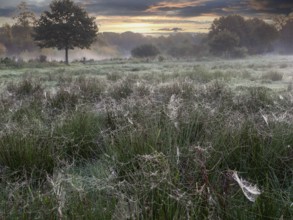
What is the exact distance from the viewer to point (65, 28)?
44.1 meters

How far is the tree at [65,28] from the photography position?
144 ft

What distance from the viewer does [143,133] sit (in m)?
3.05

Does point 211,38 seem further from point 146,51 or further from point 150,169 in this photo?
point 150,169

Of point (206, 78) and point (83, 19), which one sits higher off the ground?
point (83, 19)

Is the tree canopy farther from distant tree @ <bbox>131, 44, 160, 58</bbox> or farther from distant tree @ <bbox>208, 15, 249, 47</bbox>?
distant tree @ <bbox>131, 44, 160, 58</bbox>

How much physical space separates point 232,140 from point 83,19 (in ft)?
146

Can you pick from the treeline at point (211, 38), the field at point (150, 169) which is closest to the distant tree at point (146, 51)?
the treeline at point (211, 38)

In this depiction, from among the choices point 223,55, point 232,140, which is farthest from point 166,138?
point 223,55

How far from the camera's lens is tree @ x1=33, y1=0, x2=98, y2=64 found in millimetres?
43969

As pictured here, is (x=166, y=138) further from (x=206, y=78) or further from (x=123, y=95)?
(x=206, y=78)

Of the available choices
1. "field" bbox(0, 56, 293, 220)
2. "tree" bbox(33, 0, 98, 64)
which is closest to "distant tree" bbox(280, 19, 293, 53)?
"tree" bbox(33, 0, 98, 64)

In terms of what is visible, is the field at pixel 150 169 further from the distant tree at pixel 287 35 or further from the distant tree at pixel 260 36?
the distant tree at pixel 287 35

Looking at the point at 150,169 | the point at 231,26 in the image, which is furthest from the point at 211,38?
the point at 150,169

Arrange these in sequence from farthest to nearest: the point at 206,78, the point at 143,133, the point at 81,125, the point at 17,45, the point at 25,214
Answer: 1. the point at 17,45
2. the point at 206,78
3. the point at 81,125
4. the point at 143,133
5. the point at 25,214
